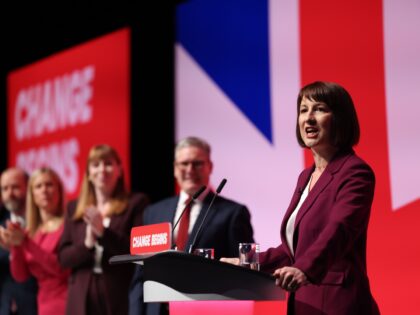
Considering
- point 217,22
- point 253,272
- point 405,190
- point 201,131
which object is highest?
point 217,22

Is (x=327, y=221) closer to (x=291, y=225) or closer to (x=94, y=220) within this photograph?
(x=291, y=225)

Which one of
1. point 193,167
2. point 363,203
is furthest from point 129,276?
point 363,203

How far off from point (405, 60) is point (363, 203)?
1.70 m

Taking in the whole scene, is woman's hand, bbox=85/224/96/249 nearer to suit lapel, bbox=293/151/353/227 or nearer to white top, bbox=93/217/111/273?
white top, bbox=93/217/111/273

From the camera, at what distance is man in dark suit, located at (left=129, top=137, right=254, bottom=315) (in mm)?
3824

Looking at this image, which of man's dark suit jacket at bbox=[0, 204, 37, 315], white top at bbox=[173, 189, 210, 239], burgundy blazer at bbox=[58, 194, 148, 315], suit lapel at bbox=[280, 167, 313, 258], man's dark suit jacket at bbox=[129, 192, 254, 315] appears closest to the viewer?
suit lapel at bbox=[280, 167, 313, 258]

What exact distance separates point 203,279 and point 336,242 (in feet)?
1.52

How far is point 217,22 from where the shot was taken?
5.25 metres

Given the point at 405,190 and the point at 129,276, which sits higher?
the point at 405,190

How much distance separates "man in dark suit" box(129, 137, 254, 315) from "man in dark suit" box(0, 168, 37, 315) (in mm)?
1412

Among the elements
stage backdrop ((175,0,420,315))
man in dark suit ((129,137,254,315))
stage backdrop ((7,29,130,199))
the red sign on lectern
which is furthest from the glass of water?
stage backdrop ((7,29,130,199))

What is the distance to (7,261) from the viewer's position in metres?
5.41

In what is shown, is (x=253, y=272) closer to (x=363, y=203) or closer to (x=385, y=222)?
(x=363, y=203)

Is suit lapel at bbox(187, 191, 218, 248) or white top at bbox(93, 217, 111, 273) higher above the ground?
suit lapel at bbox(187, 191, 218, 248)
